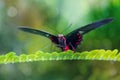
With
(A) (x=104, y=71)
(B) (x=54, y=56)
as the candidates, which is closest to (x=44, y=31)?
(B) (x=54, y=56)

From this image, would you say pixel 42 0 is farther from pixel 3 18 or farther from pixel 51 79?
pixel 51 79

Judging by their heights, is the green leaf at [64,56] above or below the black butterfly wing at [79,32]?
below

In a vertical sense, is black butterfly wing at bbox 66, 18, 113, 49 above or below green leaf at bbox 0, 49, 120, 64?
above
